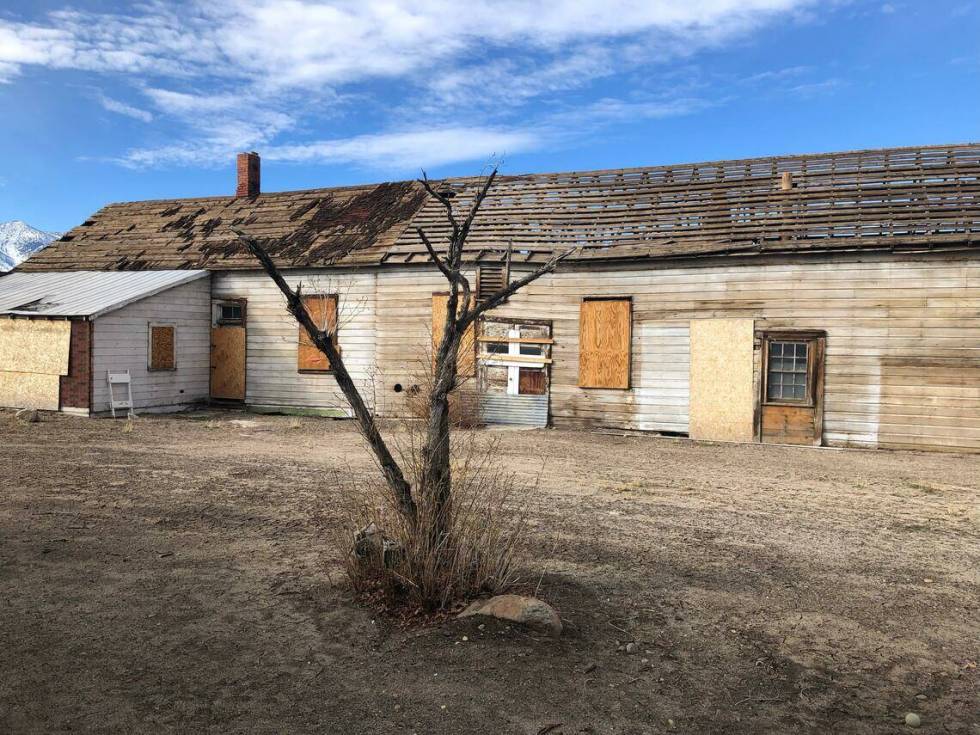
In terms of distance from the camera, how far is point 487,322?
55.8 ft

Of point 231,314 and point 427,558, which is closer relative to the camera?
point 427,558

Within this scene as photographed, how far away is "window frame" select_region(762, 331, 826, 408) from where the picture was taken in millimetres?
14617

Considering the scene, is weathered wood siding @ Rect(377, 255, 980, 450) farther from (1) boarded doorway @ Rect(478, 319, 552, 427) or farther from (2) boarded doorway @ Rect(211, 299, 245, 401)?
(2) boarded doorway @ Rect(211, 299, 245, 401)

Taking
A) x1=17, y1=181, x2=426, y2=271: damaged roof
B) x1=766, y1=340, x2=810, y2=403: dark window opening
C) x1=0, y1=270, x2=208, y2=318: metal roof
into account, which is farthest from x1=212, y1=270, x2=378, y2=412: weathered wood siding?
x1=766, y1=340, x2=810, y2=403: dark window opening

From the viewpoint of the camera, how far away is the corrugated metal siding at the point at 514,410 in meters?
16.7

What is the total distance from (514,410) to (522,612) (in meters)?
11.8

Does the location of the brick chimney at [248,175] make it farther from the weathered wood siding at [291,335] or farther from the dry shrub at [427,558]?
the dry shrub at [427,558]

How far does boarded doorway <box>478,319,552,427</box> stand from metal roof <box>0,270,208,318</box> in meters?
8.41

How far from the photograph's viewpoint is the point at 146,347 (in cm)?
1817

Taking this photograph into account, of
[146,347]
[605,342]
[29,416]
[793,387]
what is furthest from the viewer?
[146,347]

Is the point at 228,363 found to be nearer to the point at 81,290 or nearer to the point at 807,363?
the point at 81,290

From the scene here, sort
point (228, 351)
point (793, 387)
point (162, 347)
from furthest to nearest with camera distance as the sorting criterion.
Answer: point (228, 351), point (162, 347), point (793, 387)

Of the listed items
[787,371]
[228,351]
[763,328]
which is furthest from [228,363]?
[787,371]

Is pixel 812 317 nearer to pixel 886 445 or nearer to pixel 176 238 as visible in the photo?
pixel 886 445
